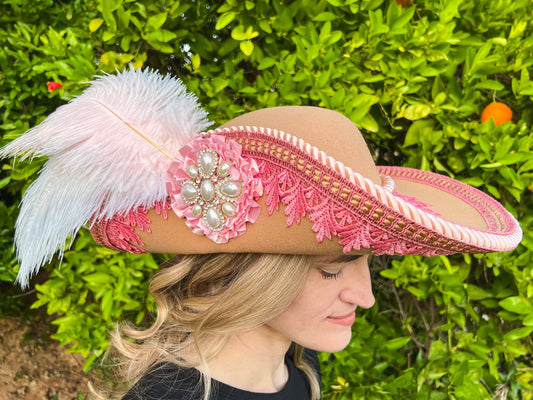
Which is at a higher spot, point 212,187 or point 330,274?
point 212,187

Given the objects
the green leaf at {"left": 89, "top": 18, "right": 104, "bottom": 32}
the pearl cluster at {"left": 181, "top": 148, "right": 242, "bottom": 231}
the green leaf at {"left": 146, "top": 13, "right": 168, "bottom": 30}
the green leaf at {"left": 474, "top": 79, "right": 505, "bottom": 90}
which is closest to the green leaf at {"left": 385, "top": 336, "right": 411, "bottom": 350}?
the green leaf at {"left": 474, "top": 79, "right": 505, "bottom": 90}

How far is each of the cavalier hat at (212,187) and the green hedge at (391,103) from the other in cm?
55

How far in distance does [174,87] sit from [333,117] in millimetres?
461

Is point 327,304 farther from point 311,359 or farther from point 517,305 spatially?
point 517,305

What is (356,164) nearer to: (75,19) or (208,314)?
(208,314)

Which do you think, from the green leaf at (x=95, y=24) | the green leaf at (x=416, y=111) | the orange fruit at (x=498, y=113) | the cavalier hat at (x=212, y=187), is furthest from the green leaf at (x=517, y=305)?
the green leaf at (x=95, y=24)

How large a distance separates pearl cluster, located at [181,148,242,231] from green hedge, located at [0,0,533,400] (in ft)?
2.36

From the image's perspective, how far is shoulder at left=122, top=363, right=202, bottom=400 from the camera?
3.87ft

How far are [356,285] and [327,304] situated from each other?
4.2 inches

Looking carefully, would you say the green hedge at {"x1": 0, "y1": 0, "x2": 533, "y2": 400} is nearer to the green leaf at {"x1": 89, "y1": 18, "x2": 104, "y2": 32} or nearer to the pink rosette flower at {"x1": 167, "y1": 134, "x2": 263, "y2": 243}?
the green leaf at {"x1": 89, "y1": 18, "x2": 104, "y2": 32}

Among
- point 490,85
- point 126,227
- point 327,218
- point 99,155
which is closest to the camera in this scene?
point 327,218

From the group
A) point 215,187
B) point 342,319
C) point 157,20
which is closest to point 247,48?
point 157,20

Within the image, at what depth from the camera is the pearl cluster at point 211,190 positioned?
96 cm

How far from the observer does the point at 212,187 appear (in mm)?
983
